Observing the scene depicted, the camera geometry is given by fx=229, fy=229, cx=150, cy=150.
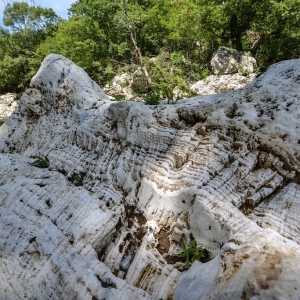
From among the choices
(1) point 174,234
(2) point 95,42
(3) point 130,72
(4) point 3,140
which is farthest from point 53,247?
(2) point 95,42

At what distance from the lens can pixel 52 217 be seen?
2402 mm

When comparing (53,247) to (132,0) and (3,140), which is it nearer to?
(3,140)

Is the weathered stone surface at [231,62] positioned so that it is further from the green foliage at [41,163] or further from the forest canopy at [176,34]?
the green foliage at [41,163]

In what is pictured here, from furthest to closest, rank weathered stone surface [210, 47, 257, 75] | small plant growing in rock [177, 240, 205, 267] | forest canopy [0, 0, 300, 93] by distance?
weathered stone surface [210, 47, 257, 75], forest canopy [0, 0, 300, 93], small plant growing in rock [177, 240, 205, 267]

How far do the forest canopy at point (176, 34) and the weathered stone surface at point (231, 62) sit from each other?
2.33ft

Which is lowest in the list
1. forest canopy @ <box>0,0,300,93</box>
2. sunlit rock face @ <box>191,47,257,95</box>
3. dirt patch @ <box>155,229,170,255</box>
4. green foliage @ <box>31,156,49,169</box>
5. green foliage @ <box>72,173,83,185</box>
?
dirt patch @ <box>155,229,170,255</box>

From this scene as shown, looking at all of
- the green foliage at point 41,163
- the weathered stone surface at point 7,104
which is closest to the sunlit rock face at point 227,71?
the green foliage at point 41,163

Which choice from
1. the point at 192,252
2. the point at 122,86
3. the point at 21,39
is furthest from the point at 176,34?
the point at 21,39

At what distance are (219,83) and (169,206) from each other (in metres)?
12.8

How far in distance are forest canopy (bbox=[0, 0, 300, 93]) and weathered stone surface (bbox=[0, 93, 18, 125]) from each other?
7229 millimetres

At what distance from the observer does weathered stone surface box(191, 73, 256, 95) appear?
520 inches

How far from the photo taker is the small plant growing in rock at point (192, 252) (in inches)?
74.3

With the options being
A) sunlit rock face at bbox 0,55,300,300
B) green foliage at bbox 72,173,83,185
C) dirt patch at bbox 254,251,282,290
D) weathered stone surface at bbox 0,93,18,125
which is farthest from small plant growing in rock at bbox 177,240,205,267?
weathered stone surface at bbox 0,93,18,125

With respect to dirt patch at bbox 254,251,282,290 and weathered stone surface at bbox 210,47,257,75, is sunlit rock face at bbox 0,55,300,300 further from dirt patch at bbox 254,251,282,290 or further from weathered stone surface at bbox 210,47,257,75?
weathered stone surface at bbox 210,47,257,75
